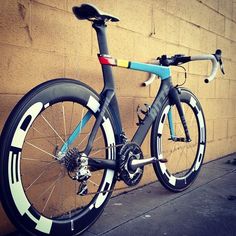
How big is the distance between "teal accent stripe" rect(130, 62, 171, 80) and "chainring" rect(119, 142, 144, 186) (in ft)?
1.66

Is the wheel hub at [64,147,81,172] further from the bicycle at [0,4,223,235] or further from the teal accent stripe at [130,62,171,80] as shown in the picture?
the teal accent stripe at [130,62,171,80]

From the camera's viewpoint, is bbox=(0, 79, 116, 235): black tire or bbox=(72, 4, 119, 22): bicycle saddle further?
bbox=(72, 4, 119, 22): bicycle saddle

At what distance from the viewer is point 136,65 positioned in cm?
187

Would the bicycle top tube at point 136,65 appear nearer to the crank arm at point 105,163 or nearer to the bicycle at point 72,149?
the bicycle at point 72,149

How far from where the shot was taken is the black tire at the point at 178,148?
220 centimetres

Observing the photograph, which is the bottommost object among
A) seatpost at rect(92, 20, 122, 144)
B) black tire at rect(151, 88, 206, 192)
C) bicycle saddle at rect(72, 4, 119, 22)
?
black tire at rect(151, 88, 206, 192)

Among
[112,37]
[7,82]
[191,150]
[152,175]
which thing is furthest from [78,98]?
[191,150]

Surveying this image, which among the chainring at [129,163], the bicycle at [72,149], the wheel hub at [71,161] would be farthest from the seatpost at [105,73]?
the wheel hub at [71,161]

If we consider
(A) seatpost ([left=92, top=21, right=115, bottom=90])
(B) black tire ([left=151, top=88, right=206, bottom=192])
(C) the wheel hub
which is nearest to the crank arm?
(C) the wheel hub

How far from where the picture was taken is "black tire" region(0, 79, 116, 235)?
1.29 meters

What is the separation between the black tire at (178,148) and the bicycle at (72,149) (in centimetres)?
1

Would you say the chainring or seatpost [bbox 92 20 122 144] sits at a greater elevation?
seatpost [bbox 92 20 122 144]

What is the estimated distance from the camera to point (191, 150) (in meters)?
3.22

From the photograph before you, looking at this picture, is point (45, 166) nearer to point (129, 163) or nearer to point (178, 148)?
point (129, 163)
